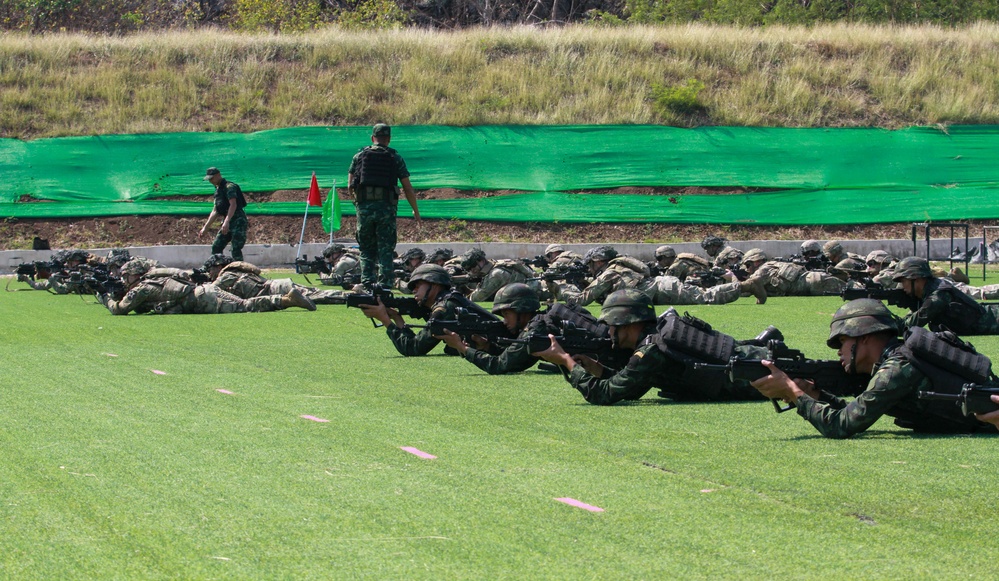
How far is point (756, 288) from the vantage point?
16.3 meters

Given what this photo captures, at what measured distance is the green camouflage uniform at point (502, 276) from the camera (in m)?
16.1

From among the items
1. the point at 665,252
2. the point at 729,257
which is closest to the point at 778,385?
the point at 729,257

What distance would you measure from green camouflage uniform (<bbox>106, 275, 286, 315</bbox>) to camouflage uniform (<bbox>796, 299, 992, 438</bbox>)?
9.75m

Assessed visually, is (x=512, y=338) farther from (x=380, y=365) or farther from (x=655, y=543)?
(x=655, y=543)

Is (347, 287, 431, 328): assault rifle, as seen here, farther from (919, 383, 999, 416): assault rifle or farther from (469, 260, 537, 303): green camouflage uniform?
(919, 383, 999, 416): assault rifle

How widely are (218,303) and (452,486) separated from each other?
10.3 metres

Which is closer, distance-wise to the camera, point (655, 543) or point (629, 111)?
point (655, 543)

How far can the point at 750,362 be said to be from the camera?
6.18m

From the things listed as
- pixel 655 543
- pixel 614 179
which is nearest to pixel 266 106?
pixel 614 179

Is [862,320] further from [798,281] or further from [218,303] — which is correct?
[798,281]

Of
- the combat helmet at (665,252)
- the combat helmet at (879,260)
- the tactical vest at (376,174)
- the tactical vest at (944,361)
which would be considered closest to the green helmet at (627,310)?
the tactical vest at (944,361)

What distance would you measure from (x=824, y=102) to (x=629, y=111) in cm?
534

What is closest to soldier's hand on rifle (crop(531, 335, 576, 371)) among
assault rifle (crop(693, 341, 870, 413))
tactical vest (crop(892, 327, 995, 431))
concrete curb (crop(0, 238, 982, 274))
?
assault rifle (crop(693, 341, 870, 413))

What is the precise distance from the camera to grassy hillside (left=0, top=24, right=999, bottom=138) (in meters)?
31.6
